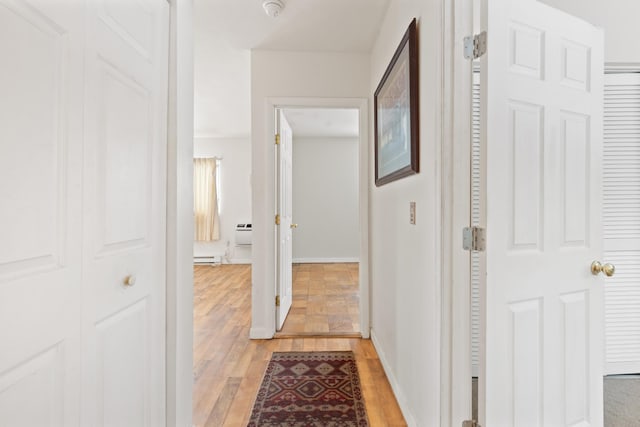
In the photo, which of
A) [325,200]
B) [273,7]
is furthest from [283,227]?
[325,200]

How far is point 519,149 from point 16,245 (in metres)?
1.53

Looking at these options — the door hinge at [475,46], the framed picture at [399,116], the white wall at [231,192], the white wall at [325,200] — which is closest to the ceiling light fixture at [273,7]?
the framed picture at [399,116]

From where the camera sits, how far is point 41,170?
0.77 meters

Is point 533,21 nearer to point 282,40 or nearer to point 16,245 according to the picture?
point 16,245

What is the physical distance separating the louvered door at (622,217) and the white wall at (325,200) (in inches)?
183

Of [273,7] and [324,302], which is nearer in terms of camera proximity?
Result: [273,7]

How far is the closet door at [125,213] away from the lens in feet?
3.07

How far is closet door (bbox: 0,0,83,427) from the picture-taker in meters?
0.69

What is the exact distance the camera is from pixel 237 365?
238 cm

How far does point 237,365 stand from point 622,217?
2705mm

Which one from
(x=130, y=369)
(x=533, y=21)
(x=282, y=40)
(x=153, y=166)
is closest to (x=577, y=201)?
(x=533, y=21)

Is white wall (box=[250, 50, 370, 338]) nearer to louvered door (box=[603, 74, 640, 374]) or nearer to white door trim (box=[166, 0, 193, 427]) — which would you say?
white door trim (box=[166, 0, 193, 427])

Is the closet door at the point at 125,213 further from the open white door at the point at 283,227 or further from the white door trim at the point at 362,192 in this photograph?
the open white door at the point at 283,227

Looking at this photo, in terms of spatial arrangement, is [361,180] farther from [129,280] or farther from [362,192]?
[129,280]
